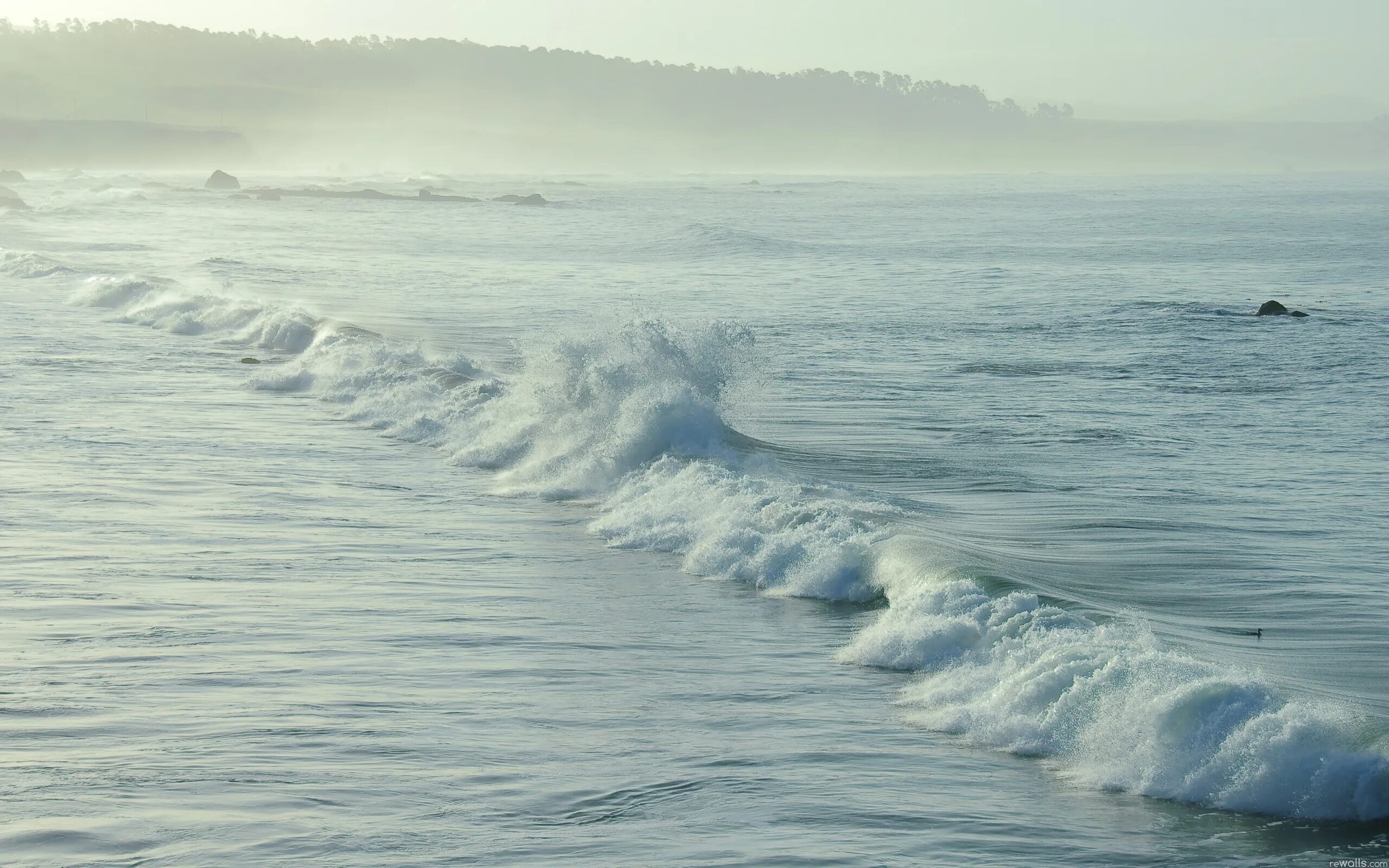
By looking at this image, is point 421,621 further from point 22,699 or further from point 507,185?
point 507,185

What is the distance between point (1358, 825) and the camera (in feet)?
21.4

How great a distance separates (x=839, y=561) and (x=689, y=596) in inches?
47.7

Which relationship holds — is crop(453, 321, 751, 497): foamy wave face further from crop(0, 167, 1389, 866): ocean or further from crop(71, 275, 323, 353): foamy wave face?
crop(71, 275, 323, 353): foamy wave face

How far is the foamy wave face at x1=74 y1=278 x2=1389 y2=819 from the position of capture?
7.05 metres

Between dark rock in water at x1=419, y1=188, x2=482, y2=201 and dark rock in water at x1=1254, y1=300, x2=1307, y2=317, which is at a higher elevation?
dark rock in water at x1=419, y1=188, x2=482, y2=201

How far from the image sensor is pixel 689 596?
35.1 ft

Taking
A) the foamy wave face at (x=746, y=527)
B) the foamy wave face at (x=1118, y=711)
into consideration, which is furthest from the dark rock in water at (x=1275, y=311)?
the foamy wave face at (x=1118, y=711)

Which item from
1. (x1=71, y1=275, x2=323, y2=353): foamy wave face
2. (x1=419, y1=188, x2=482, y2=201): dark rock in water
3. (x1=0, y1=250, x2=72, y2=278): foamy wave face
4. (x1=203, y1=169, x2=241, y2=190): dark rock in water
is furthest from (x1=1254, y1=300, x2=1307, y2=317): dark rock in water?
(x1=203, y1=169, x2=241, y2=190): dark rock in water

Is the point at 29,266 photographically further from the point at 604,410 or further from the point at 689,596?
the point at 689,596

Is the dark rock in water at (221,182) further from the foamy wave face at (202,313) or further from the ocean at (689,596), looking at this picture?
the ocean at (689,596)

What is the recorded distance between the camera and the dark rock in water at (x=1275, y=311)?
1200 inches

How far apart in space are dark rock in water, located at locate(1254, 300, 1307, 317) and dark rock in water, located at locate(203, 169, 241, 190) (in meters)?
95.8

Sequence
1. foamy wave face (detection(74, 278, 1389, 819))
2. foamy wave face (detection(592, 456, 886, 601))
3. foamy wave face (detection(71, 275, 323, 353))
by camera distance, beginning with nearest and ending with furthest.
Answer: foamy wave face (detection(74, 278, 1389, 819)) < foamy wave face (detection(592, 456, 886, 601)) < foamy wave face (detection(71, 275, 323, 353))

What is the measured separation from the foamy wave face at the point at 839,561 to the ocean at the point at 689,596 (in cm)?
3
